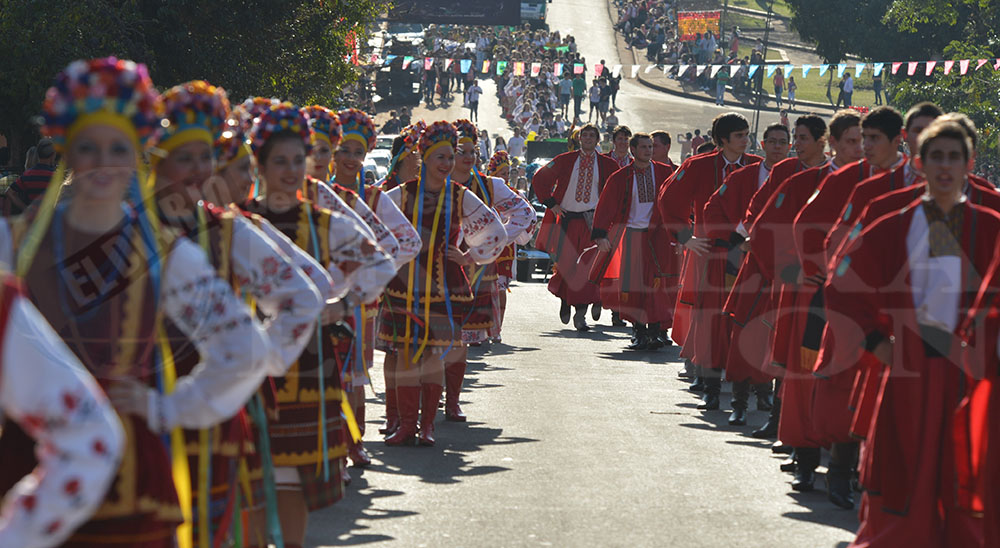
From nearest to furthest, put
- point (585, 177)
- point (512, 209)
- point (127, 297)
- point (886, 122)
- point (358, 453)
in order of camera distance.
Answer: point (127, 297) → point (886, 122) → point (358, 453) → point (512, 209) → point (585, 177)

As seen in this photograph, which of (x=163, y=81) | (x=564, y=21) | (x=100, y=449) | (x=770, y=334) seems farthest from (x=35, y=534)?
(x=564, y=21)

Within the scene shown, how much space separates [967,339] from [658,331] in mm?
10608

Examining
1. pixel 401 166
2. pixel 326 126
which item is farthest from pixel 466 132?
pixel 326 126

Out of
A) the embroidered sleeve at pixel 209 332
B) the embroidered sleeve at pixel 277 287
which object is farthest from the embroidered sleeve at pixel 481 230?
the embroidered sleeve at pixel 209 332

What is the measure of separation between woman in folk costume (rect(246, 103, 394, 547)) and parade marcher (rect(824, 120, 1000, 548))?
2118 mm

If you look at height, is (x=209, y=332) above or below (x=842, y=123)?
below

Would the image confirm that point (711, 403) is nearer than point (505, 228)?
No

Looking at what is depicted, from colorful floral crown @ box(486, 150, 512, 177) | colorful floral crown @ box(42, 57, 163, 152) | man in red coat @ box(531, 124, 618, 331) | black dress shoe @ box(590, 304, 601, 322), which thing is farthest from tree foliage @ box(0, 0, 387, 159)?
colorful floral crown @ box(42, 57, 163, 152)

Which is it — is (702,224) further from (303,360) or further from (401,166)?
(303,360)

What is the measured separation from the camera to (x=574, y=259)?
18281 mm

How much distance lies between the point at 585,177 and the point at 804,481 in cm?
941

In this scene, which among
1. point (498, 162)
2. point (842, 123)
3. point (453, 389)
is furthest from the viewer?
point (498, 162)

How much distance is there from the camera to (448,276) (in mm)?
10273

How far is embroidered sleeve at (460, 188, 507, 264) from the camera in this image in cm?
1035
